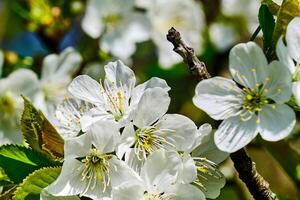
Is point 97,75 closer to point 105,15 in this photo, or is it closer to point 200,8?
point 105,15

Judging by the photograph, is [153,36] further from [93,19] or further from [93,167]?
[93,167]

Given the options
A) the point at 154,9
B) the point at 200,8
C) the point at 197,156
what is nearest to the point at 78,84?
the point at 197,156

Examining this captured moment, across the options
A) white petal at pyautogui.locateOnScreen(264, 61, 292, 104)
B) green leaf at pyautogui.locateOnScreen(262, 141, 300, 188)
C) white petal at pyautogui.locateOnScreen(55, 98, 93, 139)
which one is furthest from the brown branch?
green leaf at pyautogui.locateOnScreen(262, 141, 300, 188)

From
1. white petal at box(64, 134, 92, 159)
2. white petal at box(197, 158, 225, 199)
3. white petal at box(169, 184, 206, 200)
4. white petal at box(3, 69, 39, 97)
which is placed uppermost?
white petal at box(64, 134, 92, 159)

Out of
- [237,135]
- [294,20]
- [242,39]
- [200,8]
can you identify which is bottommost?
[242,39]

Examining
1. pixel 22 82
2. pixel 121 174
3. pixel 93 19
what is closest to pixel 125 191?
pixel 121 174

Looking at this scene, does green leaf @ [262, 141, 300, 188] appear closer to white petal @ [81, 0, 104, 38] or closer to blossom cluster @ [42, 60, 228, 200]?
blossom cluster @ [42, 60, 228, 200]

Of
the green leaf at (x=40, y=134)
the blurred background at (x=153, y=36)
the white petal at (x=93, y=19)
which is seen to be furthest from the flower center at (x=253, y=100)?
the white petal at (x=93, y=19)
